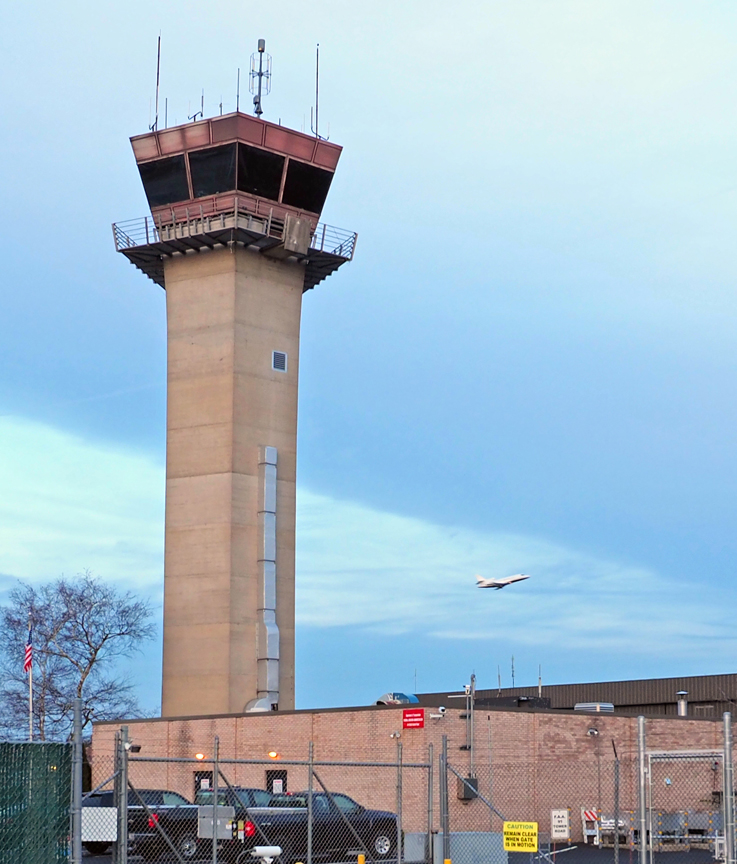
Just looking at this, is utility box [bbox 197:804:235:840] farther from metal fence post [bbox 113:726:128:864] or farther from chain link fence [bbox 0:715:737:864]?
metal fence post [bbox 113:726:128:864]

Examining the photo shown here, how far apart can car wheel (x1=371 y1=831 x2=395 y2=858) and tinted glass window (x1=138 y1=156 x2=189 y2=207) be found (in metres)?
36.1

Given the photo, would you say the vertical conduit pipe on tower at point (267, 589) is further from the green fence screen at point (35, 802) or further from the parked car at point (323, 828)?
the green fence screen at point (35, 802)

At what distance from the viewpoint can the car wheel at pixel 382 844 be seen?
28500 mm

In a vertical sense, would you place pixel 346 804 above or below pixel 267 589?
below

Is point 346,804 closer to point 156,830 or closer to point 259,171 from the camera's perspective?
point 156,830

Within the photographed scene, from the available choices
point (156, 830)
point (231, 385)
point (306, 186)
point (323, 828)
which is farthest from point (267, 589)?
point (156, 830)

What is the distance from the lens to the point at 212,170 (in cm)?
5778

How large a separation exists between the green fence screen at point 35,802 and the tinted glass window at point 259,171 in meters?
44.8

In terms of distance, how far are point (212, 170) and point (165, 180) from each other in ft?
8.70

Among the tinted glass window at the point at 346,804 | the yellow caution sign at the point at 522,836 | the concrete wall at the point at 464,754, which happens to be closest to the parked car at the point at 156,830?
the tinted glass window at the point at 346,804

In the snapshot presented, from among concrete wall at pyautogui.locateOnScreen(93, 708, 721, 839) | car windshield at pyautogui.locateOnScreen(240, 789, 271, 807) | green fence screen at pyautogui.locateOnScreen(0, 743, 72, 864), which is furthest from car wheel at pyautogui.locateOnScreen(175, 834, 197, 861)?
green fence screen at pyautogui.locateOnScreen(0, 743, 72, 864)

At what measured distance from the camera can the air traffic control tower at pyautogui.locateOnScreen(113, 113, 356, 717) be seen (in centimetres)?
5472

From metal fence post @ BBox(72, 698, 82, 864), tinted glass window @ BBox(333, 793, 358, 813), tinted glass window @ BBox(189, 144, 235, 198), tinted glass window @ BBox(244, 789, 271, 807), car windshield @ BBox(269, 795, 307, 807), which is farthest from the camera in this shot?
tinted glass window @ BBox(189, 144, 235, 198)

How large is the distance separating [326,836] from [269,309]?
3424 centimetres
